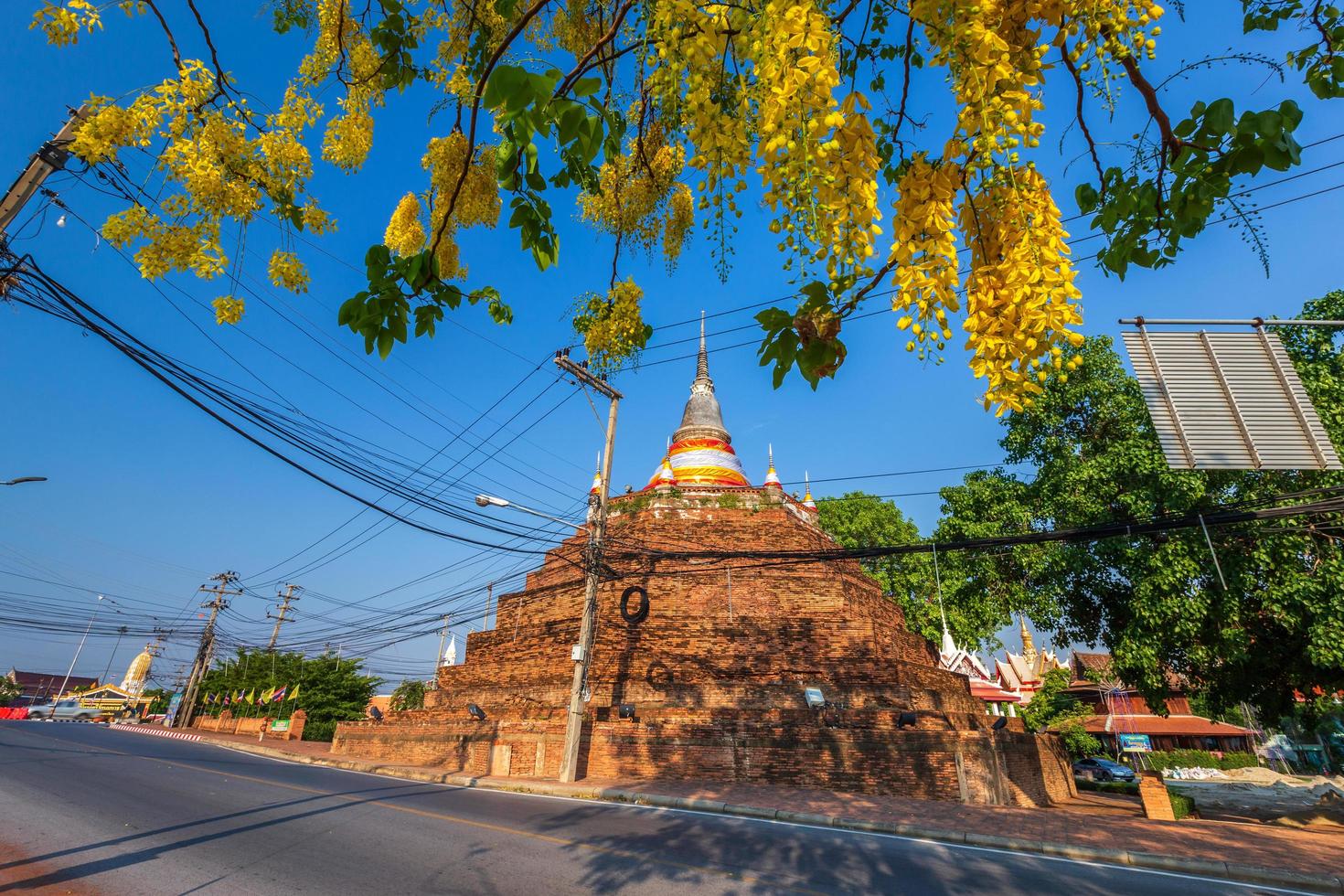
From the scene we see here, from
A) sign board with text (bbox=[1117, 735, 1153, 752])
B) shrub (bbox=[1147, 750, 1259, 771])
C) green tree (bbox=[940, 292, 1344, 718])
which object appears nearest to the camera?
green tree (bbox=[940, 292, 1344, 718])

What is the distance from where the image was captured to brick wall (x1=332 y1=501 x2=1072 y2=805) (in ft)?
42.2

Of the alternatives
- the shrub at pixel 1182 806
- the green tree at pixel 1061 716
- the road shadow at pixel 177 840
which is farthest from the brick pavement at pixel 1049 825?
the green tree at pixel 1061 716

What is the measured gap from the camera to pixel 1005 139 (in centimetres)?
192

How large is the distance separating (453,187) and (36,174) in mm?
3306

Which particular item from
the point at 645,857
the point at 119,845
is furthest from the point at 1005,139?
the point at 119,845

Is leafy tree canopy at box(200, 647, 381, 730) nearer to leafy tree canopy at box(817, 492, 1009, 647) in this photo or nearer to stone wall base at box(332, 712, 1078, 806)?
stone wall base at box(332, 712, 1078, 806)

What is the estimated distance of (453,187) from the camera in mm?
3818

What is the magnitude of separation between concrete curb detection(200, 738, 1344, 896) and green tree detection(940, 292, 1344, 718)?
619cm

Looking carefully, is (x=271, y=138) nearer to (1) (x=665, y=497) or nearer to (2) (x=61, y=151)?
(2) (x=61, y=151)

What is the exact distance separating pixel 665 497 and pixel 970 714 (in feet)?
37.1

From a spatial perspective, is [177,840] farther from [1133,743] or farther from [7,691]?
[7,691]

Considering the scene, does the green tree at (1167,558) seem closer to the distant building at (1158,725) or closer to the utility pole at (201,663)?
the distant building at (1158,725)

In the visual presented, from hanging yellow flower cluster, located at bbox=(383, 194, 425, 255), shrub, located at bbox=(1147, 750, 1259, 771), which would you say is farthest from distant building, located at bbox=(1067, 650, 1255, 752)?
Answer: hanging yellow flower cluster, located at bbox=(383, 194, 425, 255)

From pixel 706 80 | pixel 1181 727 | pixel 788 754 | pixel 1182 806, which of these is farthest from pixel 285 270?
pixel 1181 727
